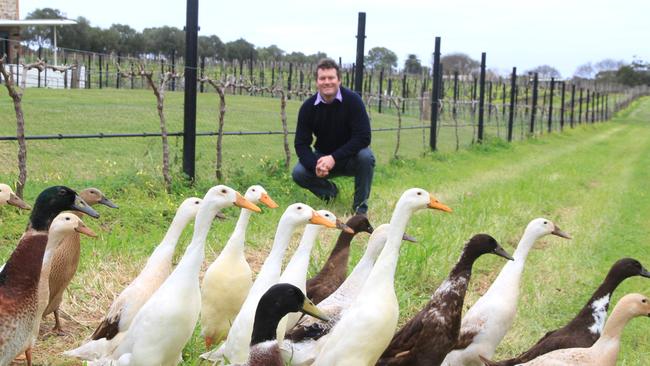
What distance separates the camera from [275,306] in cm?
303

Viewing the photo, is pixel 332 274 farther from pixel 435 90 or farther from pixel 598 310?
pixel 435 90

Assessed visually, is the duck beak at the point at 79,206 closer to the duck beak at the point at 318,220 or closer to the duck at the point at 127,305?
the duck at the point at 127,305

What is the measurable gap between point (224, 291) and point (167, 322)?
2.46ft

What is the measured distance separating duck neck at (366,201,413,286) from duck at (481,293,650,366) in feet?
2.84

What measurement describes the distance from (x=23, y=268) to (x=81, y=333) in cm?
114

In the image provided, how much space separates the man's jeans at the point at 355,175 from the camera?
25.7 feet

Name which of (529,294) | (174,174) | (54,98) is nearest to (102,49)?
(54,98)

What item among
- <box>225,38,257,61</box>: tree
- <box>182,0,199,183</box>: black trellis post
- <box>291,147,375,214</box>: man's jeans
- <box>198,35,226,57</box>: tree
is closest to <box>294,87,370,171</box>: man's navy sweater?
<box>291,147,375,214</box>: man's jeans

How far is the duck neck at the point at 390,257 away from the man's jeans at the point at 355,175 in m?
3.87

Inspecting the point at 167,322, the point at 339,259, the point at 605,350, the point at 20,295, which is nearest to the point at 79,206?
the point at 20,295

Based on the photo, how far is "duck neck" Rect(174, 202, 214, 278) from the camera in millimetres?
3570

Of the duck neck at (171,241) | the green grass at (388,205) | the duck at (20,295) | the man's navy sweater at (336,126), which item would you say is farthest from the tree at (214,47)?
the duck at (20,295)

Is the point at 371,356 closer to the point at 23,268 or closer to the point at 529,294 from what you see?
the point at 23,268

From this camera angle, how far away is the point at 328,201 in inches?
325
